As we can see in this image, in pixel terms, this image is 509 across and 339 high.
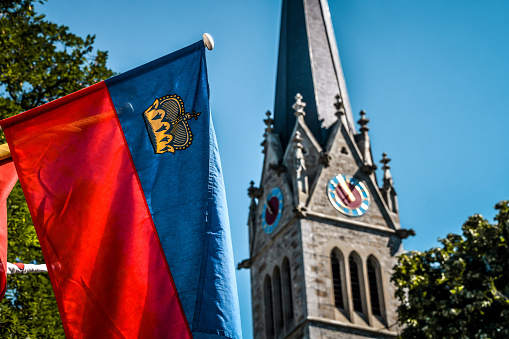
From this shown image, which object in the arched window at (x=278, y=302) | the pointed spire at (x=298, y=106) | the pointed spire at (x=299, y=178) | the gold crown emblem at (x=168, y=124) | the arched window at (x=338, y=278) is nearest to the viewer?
the gold crown emblem at (x=168, y=124)

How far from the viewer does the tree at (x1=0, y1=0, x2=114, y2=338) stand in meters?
12.7

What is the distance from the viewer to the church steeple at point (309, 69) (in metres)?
47.5

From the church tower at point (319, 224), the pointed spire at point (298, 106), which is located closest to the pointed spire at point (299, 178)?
the church tower at point (319, 224)

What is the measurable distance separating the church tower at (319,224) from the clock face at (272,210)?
5 centimetres

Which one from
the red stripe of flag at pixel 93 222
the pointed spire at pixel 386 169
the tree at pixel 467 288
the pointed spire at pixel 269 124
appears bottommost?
the red stripe of flag at pixel 93 222

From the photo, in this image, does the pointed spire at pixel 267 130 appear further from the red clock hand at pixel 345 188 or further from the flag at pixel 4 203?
the flag at pixel 4 203

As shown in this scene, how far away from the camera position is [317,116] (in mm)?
47344

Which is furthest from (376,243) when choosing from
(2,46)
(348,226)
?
(2,46)

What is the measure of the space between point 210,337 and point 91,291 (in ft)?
3.50

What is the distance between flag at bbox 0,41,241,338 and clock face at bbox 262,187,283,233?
1398 inches

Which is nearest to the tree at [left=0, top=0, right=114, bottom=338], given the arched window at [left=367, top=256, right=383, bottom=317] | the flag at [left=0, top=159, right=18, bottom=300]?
the flag at [left=0, top=159, right=18, bottom=300]

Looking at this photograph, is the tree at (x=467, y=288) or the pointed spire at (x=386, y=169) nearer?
the tree at (x=467, y=288)

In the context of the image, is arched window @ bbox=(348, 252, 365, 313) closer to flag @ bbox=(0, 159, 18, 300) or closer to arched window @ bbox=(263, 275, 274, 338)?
arched window @ bbox=(263, 275, 274, 338)

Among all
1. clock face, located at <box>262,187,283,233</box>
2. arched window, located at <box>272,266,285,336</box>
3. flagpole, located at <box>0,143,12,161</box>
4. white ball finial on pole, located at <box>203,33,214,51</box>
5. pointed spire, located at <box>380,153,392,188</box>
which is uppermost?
pointed spire, located at <box>380,153,392,188</box>
